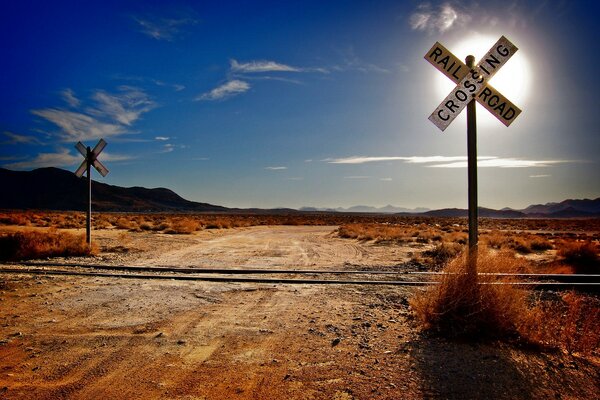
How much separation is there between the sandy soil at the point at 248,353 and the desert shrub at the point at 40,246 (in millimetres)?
6872

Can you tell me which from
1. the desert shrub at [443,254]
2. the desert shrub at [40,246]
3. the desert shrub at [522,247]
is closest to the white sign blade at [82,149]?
the desert shrub at [40,246]

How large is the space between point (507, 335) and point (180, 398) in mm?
4210

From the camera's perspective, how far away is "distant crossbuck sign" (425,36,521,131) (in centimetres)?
533

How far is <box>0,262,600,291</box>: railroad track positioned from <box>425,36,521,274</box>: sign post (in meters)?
4.53

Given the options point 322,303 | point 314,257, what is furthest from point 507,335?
point 314,257

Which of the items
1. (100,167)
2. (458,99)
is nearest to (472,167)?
(458,99)

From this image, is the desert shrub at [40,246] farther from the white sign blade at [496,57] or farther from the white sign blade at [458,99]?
the white sign blade at [496,57]

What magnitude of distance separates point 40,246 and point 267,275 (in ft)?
31.1

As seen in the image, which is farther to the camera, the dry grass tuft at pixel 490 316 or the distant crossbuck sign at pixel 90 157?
the distant crossbuck sign at pixel 90 157

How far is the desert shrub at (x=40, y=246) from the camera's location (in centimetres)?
1414

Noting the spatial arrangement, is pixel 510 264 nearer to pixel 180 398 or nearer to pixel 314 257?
pixel 180 398

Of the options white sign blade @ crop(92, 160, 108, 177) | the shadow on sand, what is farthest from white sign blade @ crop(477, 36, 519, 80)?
white sign blade @ crop(92, 160, 108, 177)

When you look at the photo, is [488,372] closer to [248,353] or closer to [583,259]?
[248,353]

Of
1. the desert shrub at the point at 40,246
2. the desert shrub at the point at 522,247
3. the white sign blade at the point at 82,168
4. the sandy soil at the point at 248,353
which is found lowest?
the desert shrub at the point at 522,247
